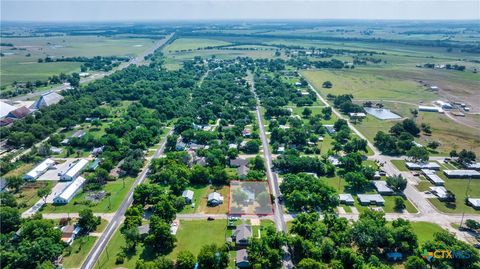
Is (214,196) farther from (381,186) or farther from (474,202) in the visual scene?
(474,202)

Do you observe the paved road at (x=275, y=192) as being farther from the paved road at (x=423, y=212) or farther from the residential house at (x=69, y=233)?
the residential house at (x=69, y=233)

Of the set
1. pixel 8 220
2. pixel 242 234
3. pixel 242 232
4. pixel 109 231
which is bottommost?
pixel 109 231

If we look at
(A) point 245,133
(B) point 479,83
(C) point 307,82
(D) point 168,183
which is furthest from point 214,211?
(B) point 479,83

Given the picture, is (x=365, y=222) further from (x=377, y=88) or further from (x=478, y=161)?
(x=377, y=88)

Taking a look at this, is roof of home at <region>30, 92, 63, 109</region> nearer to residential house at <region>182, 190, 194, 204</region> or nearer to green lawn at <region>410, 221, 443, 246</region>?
residential house at <region>182, 190, 194, 204</region>

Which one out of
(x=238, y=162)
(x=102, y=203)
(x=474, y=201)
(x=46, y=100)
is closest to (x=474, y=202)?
(x=474, y=201)

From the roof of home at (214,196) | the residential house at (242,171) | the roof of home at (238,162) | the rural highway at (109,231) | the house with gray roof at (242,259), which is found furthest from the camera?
the roof of home at (238,162)

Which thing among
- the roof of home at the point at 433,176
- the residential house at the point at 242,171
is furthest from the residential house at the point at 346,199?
the roof of home at the point at 433,176
